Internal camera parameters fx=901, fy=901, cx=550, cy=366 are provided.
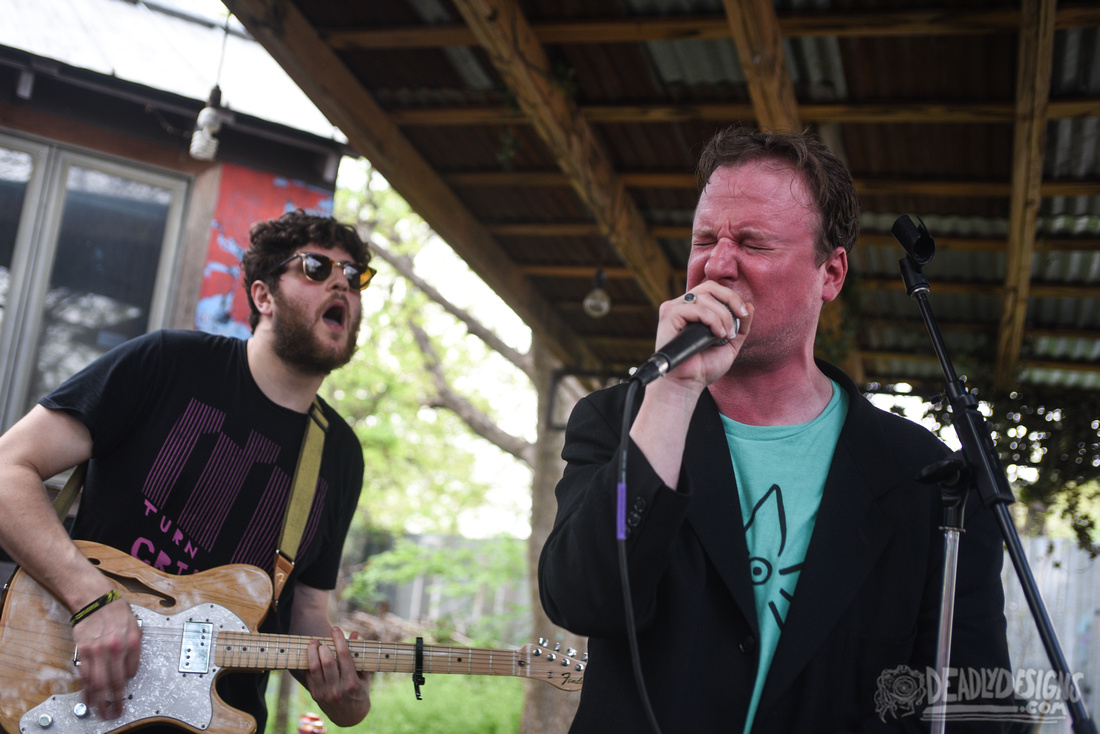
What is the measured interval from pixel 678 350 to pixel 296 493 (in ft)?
7.25

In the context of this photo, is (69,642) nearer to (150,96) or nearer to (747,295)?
(747,295)

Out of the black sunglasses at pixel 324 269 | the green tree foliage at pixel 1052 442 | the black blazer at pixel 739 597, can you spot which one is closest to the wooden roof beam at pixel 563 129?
the black sunglasses at pixel 324 269

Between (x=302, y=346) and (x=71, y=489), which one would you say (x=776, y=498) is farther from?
(x=71, y=489)

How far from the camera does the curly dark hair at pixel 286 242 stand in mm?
3814

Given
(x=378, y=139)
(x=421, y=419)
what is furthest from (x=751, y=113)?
(x=421, y=419)

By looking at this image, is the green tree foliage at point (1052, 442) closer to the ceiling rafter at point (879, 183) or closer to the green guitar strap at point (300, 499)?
the ceiling rafter at point (879, 183)

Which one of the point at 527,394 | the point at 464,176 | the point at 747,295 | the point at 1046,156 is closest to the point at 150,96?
the point at 464,176

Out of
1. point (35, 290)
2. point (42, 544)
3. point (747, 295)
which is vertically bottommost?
point (42, 544)

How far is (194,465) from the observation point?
3.20 meters

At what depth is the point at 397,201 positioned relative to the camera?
15.4 meters

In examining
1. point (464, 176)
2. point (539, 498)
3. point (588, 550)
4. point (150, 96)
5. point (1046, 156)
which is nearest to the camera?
point (588, 550)

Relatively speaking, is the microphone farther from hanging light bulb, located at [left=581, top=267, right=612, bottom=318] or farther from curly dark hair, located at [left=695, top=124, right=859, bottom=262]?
hanging light bulb, located at [left=581, top=267, right=612, bottom=318]

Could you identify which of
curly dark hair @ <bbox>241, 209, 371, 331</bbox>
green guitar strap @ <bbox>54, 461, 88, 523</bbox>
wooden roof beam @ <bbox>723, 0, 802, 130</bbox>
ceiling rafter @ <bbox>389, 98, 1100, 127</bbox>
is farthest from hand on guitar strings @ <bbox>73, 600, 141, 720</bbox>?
ceiling rafter @ <bbox>389, 98, 1100, 127</bbox>

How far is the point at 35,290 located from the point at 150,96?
1.37 meters
